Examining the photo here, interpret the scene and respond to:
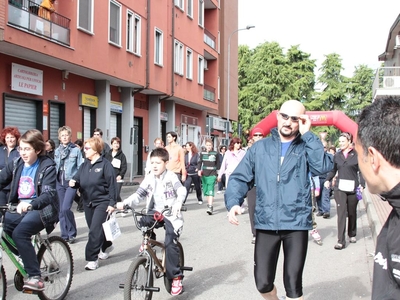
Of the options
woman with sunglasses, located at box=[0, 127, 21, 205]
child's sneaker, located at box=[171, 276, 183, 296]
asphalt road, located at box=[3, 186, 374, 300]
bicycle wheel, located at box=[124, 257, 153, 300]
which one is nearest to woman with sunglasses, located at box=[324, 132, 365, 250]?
asphalt road, located at box=[3, 186, 374, 300]

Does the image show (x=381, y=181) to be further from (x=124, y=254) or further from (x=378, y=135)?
(x=124, y=254)

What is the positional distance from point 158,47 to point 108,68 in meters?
6.28

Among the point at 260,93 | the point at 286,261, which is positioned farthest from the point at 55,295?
the point at 260,93

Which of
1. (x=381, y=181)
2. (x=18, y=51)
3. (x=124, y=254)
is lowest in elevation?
(x=124, y=254)

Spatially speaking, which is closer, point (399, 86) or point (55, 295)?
point (55, 295)

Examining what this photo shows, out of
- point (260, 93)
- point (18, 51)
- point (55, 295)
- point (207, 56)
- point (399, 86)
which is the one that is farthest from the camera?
point (260, 93)

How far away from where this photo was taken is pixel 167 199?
556 centimetres

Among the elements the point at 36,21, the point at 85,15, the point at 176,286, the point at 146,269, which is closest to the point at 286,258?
the point at 146,269

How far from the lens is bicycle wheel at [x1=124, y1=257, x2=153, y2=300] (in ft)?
15.4

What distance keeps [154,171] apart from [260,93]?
57271 mm

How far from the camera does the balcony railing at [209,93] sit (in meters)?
33.2

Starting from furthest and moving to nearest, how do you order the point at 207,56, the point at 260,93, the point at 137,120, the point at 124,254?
1. the point at 260,93
2. the point at 207,56
3. the point at 137,120
4. the point at 124,254

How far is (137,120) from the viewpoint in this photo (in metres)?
26.2

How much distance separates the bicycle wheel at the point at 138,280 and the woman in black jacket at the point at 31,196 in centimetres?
85
